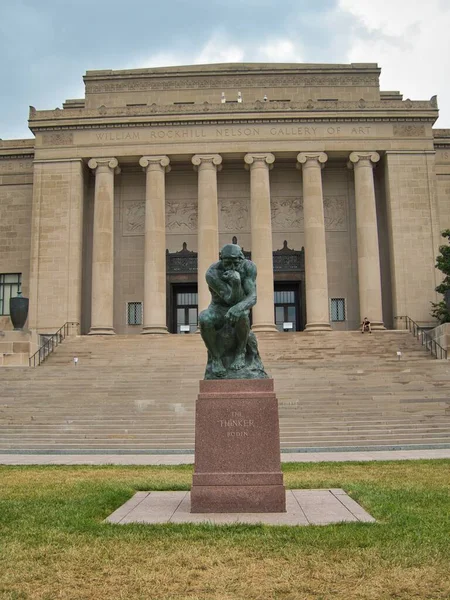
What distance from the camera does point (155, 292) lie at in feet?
123

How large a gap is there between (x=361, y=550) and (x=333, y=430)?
13.4m

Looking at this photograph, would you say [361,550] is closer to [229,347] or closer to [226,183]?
[229,347]

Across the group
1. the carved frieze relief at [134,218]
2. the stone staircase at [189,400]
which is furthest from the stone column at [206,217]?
the stone staircase at [189,400]

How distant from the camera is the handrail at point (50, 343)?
104ft

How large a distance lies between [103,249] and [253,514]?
101 ft

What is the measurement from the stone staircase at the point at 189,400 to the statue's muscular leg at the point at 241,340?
8.87 m

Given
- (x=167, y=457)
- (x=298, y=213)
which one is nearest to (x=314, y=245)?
(x=298, y=213)

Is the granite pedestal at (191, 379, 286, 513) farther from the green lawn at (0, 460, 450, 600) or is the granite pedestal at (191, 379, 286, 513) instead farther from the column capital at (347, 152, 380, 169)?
the column capital at (347, 152, 380, 169)

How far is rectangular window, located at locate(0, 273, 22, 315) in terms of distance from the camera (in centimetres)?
4041

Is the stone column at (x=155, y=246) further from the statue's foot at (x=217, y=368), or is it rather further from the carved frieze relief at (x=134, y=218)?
the statue's foot at (x=217, y=368)

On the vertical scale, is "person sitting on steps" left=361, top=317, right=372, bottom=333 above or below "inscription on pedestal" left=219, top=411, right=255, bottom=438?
above

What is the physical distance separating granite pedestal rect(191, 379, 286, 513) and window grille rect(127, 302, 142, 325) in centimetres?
3083

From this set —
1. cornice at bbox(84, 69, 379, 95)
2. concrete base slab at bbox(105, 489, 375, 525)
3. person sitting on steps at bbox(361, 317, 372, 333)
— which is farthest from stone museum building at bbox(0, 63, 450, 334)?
concrete base slab at bbox(105, 489, 375, 525)

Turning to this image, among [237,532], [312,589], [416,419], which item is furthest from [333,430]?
[312,589]
